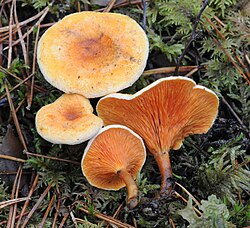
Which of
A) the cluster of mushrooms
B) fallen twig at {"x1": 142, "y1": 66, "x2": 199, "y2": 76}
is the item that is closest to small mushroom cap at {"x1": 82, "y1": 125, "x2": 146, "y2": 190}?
the cluster of mushrooms

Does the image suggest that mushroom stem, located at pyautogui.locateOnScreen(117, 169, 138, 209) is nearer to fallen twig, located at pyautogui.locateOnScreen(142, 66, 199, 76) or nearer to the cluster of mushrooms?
the cluster of mushrooms

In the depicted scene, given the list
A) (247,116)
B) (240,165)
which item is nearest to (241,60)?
(247,116)

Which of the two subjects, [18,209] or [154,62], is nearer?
[18,209]

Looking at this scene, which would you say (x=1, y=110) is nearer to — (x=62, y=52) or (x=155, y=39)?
(x=62, y=52)

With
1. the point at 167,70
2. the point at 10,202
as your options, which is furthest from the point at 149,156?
the point at 10,202

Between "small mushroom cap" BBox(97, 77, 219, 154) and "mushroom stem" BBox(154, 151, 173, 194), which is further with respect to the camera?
"mushroom stem" BBox(154, 151, 173, 194)
